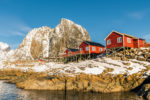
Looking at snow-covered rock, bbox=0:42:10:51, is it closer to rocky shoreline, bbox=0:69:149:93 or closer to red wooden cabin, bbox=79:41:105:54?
red wooden cabin, bbox=79:41:105:54

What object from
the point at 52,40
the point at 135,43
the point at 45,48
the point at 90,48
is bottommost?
the point at 90,48

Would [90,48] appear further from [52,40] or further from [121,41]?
[52,40]

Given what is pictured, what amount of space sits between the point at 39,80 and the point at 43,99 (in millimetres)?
6990

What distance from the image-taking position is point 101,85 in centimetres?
1920

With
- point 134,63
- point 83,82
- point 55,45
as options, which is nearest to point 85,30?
point 55,45

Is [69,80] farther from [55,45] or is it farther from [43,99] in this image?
[55,45]

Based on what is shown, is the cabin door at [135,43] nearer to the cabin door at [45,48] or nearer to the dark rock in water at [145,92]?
the dark rock in water at [145,92]

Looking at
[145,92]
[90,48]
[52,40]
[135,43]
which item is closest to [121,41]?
[135,43]

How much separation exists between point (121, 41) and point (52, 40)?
69270 millimetres

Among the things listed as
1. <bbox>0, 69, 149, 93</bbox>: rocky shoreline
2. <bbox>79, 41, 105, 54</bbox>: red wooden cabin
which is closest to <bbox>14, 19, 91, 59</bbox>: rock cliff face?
<bbox>79, 41, 105, 54</bbox>: red wooden cabin

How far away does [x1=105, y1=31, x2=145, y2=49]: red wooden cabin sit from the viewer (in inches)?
1265

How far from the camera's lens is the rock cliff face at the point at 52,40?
91.2 m

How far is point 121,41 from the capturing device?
32.2 metres

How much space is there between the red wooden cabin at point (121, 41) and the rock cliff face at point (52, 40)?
55.2 m
